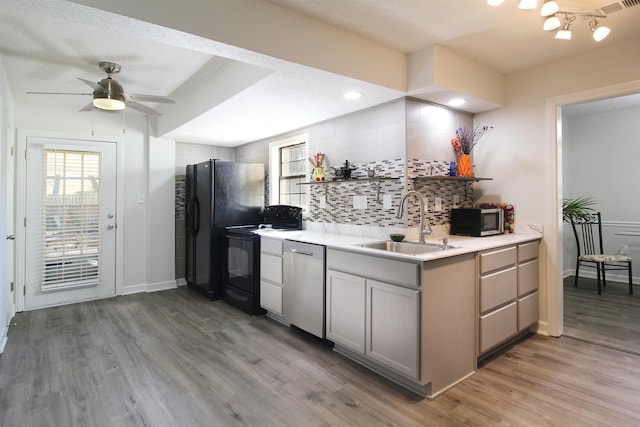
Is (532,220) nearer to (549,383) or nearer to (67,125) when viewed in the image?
(549,383)

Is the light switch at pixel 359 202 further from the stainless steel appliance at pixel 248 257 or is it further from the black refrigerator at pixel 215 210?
the black refrigerator at pixel 215 210

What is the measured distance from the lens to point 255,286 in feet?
11.5

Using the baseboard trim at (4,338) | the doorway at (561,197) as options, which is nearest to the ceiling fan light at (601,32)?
the doorway at (561,197)

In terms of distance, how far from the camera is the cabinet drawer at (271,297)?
3225mm

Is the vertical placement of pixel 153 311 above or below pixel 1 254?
below

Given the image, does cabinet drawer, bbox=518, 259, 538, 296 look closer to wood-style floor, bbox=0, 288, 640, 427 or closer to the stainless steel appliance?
wood-style floor, bbox=0, 288, 640, 427

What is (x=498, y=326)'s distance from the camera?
2.58 metres

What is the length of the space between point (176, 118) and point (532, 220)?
3846 mm

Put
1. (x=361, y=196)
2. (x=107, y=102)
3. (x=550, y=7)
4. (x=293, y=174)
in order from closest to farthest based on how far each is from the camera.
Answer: (x=550, y=7)
(x=107, y=102)
(x=361, y=196)
(x=293, y=174)

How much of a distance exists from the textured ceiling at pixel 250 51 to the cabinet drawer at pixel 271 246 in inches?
49.0

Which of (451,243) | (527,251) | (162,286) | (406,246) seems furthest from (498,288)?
(162,286)

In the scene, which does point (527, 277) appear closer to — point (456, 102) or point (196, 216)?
point (456, 102)

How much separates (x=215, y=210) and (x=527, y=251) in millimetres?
3245

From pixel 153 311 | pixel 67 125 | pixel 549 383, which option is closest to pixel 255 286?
pixel 153 311
